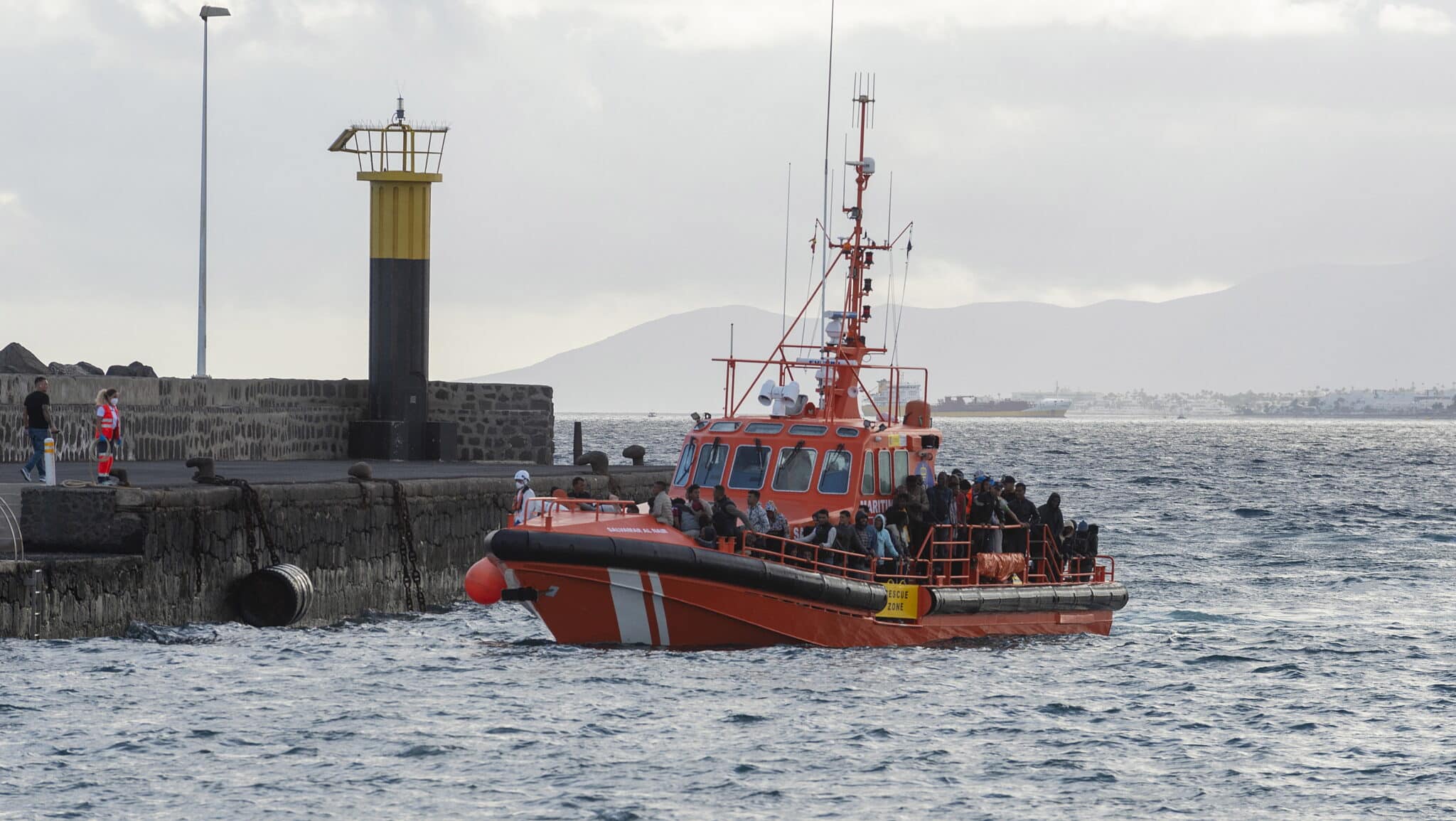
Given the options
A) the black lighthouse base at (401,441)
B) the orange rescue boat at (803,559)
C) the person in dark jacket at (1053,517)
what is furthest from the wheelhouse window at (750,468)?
the black lighthouse base at (401,441)

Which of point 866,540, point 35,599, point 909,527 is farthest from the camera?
point 909,527

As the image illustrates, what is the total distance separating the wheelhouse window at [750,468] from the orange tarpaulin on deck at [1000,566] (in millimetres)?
2263

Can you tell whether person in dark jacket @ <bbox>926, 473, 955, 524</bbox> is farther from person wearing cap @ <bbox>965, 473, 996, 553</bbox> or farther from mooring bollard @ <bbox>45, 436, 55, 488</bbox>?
mooring bollard @ <bbox>45, 436, 55, 488</bbox>

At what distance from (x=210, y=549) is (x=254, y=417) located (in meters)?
10.1

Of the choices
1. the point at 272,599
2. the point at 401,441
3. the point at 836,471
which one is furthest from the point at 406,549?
the point at 401,441

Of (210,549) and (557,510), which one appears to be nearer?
(557,510)

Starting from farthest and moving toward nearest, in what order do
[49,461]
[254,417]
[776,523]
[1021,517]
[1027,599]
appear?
1. [254,417]
2. [1021,517]
3. [49,461]
4. [1027,599]
5. [776,523]

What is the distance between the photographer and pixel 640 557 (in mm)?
16344

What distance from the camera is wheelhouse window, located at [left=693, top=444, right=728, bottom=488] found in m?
19.0

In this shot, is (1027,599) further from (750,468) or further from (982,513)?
(750,468)

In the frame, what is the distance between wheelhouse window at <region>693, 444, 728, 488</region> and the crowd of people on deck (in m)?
0.31

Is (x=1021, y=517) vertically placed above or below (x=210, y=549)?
above

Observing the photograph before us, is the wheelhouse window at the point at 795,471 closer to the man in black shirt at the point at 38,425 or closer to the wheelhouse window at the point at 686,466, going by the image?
the wheelhouse window at the point at 686,466

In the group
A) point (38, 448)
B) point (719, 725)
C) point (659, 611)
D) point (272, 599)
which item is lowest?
point (719, 725)
